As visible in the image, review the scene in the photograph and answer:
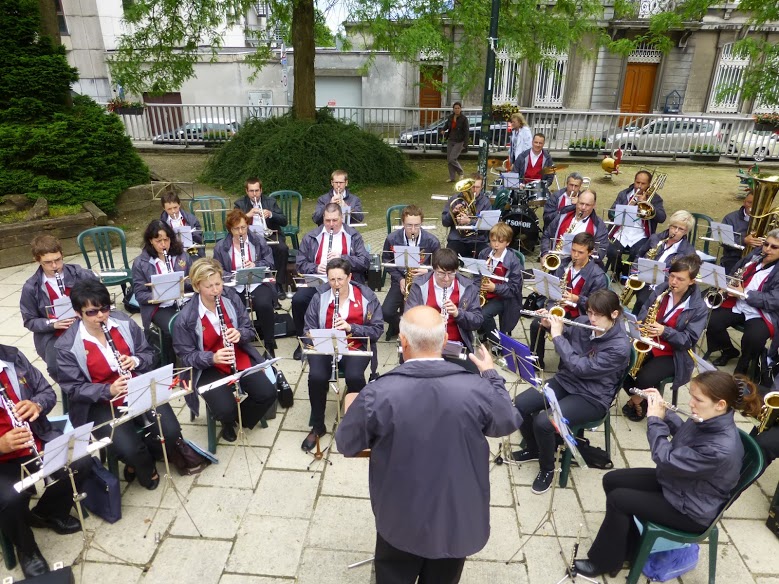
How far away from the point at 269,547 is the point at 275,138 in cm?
1002

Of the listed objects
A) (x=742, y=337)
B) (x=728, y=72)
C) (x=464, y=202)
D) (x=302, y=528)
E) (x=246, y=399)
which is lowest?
(x=302, y=528)

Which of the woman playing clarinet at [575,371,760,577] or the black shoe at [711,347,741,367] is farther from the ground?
the woman playing clarinet at [575,371,760,577]

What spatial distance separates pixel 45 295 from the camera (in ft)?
16.5

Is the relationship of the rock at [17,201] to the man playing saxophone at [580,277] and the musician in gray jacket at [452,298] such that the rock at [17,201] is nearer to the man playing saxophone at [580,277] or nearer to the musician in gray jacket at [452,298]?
the musician in gray jacket at [452,298]

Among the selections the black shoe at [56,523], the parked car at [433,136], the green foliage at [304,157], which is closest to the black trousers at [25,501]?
the black shoe at [56,523]

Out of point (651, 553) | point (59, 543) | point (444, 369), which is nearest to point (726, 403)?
point (651, 553)

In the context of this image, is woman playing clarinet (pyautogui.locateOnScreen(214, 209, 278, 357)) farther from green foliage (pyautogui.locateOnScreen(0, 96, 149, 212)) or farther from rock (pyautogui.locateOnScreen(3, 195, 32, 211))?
rock (pyautogui.locateOnScreen(3, 195, 32, 211))

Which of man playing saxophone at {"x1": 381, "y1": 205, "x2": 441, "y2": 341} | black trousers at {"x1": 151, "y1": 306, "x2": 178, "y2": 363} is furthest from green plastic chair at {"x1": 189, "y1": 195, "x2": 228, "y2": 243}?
man playing saxophone at {"x1": 381, "y1": 205, "x2": 441, "y2": 341}

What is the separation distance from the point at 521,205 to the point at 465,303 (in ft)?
12.6

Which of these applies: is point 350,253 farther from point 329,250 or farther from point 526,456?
point 526,456

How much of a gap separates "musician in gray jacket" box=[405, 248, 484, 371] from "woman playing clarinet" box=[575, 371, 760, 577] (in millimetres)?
1783

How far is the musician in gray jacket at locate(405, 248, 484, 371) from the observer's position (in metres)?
4.83

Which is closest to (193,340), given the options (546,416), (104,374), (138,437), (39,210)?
(104,374)

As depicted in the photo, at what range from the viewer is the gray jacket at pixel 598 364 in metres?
3.94
